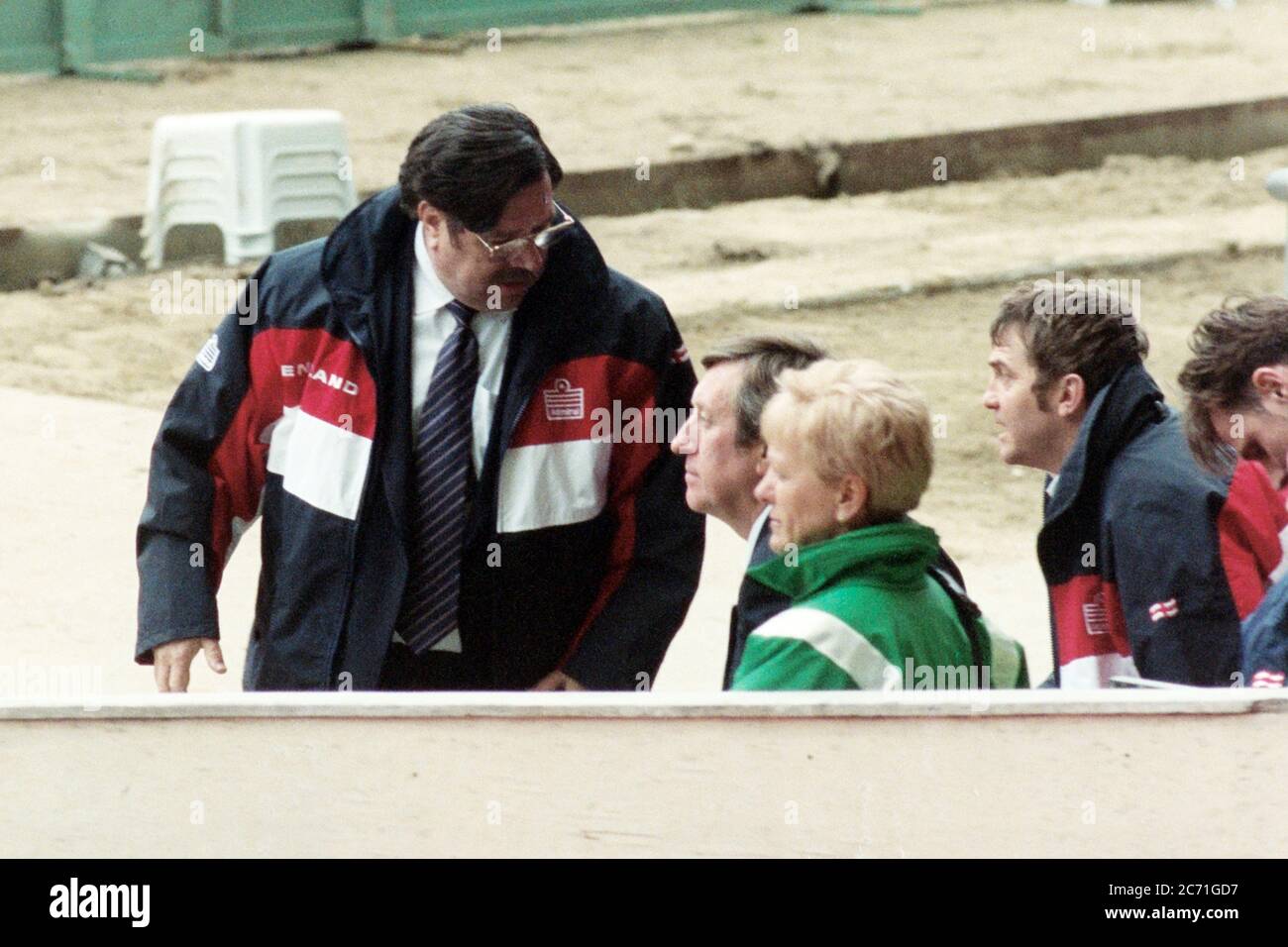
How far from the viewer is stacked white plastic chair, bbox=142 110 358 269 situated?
436 inches

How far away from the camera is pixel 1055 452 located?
3801mm

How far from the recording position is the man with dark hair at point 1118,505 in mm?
3605

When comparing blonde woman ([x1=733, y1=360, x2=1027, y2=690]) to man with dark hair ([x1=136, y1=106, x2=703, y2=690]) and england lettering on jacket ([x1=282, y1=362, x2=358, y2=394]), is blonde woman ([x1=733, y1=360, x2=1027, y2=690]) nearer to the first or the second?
man with dark hair ([x1=136, y1=106, x2=703, y2=690])

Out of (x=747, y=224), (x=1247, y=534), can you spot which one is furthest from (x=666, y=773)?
(x=747, y=224)

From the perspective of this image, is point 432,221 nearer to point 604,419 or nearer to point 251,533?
point 604,419

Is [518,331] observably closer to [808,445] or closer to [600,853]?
[808,445]

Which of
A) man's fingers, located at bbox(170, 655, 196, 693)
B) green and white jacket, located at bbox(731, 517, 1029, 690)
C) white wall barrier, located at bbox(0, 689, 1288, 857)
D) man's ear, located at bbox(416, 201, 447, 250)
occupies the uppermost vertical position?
man's ear, located at bbox(416, 201, 447, 250)

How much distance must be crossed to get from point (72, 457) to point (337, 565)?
14.9 feet

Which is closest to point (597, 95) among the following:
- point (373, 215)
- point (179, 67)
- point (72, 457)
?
point (179, 67)

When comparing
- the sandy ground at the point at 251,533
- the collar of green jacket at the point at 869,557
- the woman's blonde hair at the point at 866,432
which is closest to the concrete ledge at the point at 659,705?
the collar of green jacket at the point at 869,557

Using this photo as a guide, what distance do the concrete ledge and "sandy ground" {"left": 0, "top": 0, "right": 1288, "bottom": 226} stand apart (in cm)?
892

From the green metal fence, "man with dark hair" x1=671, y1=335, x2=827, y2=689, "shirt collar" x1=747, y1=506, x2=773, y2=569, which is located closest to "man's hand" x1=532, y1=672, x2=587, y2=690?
"man with dark hair" x1=671, y1=335, x2=827, y2=689

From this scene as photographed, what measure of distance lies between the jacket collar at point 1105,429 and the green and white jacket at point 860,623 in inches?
22.6

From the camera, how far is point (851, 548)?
3105 mm
